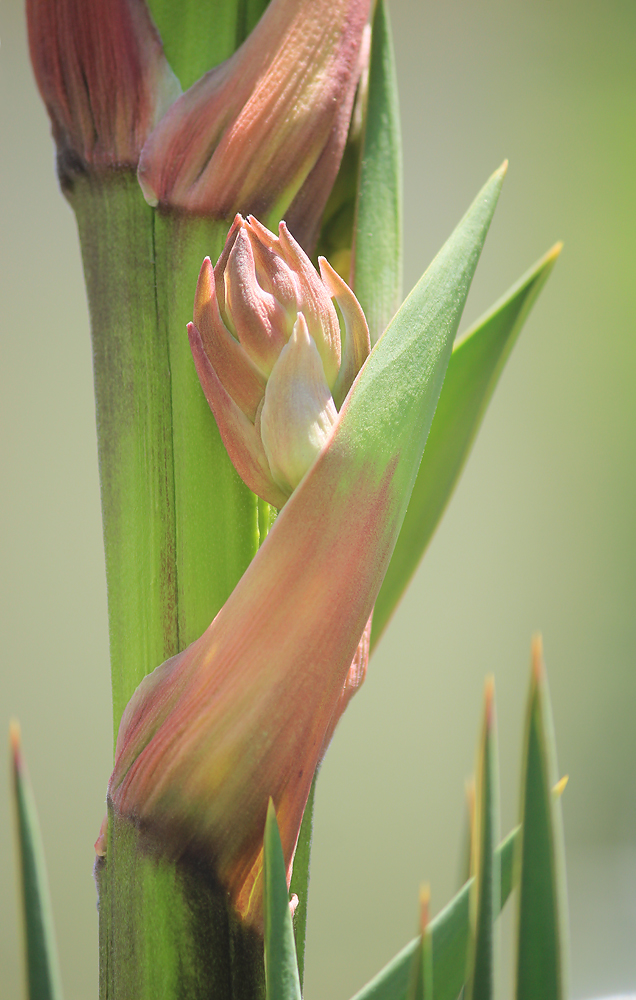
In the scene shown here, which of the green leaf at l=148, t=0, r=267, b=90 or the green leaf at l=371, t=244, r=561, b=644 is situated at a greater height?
the green leaf at l=148, t=0, r=267, b=90

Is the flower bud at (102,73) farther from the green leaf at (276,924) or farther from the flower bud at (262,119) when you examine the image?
the green leaf at (276,924)

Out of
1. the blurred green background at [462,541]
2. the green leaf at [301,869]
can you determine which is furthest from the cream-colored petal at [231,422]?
the blurred green background at [462,541]

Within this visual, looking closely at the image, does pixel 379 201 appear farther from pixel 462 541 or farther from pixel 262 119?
pixel 462 541

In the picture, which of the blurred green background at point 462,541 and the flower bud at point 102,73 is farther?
the blurred green background at point 462,541

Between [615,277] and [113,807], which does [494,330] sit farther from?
[615,277]

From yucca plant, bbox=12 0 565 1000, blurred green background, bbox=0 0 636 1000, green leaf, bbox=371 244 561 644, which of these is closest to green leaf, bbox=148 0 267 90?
yucca plant, bbox=12 0 565 1000

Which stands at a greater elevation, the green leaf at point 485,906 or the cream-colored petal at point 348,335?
the cream-colored petal at point 348,335

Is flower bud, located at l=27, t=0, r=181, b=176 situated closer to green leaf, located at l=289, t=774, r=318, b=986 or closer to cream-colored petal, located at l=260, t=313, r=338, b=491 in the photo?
cream-colored petal, located at l=260, t=313, r=338, b=491

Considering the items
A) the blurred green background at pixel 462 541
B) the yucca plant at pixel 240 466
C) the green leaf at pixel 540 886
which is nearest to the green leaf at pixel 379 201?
the yucca plant at pixel 240 466

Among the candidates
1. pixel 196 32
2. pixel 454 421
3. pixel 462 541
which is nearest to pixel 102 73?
pixel 196 32
